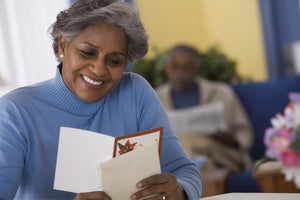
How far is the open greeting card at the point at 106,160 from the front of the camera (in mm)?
1382

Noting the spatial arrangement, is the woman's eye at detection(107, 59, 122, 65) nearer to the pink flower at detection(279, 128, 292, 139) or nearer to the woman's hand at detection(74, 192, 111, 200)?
the woman's hand at detection(74, 192, 111, 200)

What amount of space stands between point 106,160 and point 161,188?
0.71ft

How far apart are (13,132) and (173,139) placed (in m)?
0.61

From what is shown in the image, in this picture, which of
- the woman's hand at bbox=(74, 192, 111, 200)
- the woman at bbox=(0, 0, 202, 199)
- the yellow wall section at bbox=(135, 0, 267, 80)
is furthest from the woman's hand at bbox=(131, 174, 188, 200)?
the yellow wall section at bbox=(135, 0, 267, 80)

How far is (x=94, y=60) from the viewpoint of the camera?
179cm

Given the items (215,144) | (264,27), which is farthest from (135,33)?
(264,27)

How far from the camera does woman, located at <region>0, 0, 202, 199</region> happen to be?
1684mm

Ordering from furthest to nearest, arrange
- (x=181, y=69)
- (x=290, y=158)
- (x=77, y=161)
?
(x=181, y=69) < (x=77, y=161) < (x=290, y=158)

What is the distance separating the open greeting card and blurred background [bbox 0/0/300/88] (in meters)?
2.69

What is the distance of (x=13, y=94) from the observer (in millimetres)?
1757

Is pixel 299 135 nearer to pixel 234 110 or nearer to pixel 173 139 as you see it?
pixel 173 139

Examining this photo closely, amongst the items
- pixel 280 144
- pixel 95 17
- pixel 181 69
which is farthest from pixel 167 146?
pixel 181 69

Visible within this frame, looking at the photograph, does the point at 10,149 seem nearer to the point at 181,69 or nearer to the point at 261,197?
the point at 261,197

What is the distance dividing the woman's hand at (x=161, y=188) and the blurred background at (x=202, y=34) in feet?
9.01
